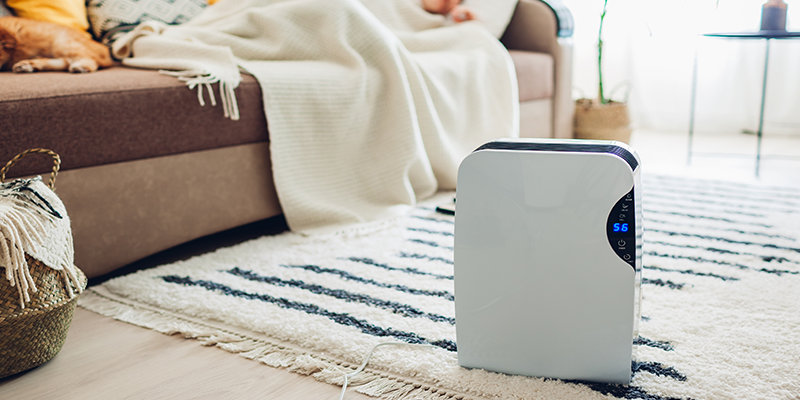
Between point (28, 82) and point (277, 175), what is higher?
point (28, 82)

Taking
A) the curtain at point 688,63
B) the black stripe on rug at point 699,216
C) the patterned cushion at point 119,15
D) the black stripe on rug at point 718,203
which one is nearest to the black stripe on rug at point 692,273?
the black stripe on rug at point 699,216

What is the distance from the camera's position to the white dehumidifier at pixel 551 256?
625 millimetres

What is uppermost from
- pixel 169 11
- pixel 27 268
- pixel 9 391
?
pixel 169 11

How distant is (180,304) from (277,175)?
0.42 m

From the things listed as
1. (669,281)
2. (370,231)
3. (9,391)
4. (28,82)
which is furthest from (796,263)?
(28,82)

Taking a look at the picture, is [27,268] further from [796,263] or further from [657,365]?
[796,263]

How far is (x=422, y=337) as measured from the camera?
0.83 meters

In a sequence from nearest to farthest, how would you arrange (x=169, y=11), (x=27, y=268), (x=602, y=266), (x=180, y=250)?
1. (x=602, y=266)
2. (x=27, y=268)
3. (x=180, y=250)
4. (x=169, y=11)

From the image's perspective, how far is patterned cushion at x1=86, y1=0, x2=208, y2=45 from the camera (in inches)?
61.7

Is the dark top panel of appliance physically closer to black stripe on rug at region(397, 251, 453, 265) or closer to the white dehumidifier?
the white dehumidifier

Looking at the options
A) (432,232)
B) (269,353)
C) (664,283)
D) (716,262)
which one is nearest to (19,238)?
(269,353)

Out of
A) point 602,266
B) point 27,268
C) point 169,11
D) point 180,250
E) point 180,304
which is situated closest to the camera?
point 602,266

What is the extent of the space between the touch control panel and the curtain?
213 centimetres

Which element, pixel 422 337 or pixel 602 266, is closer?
pixel 602 266
